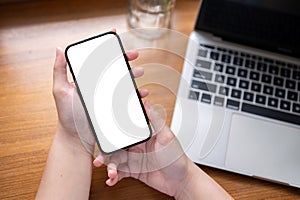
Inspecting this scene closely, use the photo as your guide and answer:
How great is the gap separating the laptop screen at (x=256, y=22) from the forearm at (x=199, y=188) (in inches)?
10.4

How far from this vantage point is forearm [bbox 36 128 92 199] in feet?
2.06

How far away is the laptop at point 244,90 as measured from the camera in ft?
2.26

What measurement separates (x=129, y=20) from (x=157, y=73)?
5.2 inches

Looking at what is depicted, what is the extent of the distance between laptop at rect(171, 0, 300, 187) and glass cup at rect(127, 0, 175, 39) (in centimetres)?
6

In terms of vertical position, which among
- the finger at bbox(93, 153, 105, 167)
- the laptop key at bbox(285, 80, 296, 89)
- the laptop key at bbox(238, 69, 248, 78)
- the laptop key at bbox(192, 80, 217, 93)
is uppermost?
the laptop key at bbox(238, 69, 248, 78)

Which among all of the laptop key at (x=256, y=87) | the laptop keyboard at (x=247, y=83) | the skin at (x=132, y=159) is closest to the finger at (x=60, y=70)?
the skin at (x=132, y=159)

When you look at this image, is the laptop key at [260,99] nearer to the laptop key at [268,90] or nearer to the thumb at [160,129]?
the laptop key at [268,90]

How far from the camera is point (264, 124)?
724mm

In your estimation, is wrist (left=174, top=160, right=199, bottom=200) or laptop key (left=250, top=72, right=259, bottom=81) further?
laptop key (left=250, top=72, right=259, bottom=81)

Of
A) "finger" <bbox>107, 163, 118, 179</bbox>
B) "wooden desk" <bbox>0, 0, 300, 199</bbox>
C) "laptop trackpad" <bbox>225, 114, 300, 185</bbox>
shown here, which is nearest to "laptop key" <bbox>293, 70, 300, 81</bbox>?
"laptop trackpad" <bbox>225, 114, 300, 185</bbox>

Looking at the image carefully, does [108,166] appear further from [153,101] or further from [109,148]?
[153,101]

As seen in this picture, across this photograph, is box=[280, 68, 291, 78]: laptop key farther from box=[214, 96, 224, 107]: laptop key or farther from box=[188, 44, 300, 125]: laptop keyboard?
box=[214, 96, 224, 107]: laptop key

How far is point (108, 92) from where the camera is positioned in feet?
2.15

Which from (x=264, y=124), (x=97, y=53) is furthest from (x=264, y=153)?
(x=97, y=53)
